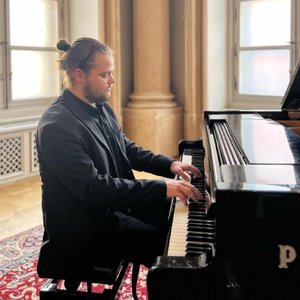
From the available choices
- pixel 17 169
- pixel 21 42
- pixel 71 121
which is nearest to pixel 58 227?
pixel 71 121

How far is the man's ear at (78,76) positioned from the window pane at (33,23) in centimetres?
329

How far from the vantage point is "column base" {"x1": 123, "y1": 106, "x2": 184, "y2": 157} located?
208 inches

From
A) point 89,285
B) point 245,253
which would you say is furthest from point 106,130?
point 245,253

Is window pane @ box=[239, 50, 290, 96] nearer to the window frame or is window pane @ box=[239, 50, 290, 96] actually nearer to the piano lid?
the window frame

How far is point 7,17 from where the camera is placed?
15.0ft

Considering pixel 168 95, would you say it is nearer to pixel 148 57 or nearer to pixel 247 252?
pixel 148 57

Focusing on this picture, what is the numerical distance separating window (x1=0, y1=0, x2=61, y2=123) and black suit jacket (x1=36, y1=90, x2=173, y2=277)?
10.5 feet

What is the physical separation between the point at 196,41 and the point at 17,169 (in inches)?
95.1

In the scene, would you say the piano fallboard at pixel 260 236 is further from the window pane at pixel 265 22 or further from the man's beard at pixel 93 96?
the window pane at pixel 265 22

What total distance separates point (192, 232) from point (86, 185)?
1.43ft

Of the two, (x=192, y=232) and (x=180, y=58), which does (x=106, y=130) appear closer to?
(x=192, y=232)

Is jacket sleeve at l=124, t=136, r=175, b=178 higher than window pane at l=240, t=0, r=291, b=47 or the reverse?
the reverse

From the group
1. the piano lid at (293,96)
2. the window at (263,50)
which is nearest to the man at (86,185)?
the piano lid at (293,96)

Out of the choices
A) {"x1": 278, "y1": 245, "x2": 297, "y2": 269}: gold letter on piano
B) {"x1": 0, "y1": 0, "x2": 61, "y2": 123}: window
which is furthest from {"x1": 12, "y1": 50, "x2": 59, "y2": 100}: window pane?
{"x1": 278, "y1": 245, "x2": 297, "y2": 269}: gold letter on piano
